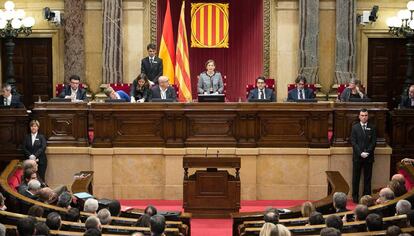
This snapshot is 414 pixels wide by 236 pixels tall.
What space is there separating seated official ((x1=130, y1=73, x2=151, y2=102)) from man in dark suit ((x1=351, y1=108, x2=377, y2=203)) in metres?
3.52

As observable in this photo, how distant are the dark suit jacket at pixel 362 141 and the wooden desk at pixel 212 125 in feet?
1.68

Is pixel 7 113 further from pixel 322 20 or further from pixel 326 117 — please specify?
pixel 322 20

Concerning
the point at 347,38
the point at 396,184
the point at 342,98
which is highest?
the point at 347,38

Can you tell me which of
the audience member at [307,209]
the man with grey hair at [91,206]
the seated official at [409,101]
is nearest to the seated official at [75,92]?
the man with grey hair at [91,206]

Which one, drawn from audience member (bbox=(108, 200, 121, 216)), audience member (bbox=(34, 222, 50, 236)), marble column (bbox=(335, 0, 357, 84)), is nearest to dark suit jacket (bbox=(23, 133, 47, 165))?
audience member (bbox=(108, 200, 121, 216))

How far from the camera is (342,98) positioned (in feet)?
48.3

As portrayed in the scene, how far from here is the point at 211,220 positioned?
11758mm

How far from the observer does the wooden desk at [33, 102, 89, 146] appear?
1331 centimetres

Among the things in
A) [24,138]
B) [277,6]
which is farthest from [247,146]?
[277,6]

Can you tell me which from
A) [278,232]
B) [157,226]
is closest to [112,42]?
[157,226]

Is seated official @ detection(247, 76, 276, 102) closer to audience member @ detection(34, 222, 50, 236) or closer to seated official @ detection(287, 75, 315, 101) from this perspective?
seated official @ detection(287, 75, 315, 101)

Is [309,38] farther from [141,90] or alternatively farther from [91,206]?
[91,206]

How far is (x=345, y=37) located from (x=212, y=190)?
660cm

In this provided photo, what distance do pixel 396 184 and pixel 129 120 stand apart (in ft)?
16.2
